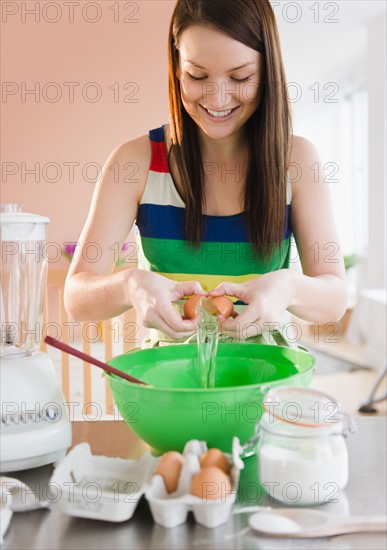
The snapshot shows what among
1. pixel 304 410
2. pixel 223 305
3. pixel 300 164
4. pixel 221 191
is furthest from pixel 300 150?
pixel 304 410

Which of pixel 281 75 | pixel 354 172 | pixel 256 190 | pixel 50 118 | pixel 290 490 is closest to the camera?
pixel 290 490

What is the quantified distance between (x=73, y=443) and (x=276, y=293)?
0.36 metres

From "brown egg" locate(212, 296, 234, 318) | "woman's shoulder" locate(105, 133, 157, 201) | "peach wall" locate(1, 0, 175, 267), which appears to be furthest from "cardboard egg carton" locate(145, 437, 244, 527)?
"peach wall" locate(1, 0, 175, 267)

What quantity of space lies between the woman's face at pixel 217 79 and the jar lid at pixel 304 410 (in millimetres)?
569

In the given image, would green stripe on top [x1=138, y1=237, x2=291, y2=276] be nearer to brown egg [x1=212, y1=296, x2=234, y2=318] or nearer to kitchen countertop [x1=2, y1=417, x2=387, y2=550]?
brown egg [x1=212, y1=296, x2=234, y2=318]

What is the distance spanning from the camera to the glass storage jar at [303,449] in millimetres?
739

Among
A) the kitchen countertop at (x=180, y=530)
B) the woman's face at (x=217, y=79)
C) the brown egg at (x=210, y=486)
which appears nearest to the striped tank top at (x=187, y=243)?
the woman's face at (x=217, y=79)

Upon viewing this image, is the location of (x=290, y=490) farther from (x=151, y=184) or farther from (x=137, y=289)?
(x=151, y=184)

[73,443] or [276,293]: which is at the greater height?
[276,293]

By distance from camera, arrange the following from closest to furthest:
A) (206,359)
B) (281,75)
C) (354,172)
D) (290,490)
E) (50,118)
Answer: (290,490) < (206,359) < (281,75) < (50,118) < (354,172)

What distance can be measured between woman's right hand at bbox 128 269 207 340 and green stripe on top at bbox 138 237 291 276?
1.20 feet

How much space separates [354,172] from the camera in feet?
23.6

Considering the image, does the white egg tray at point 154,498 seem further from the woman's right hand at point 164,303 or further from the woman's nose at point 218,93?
the woman's nose at point 218,93

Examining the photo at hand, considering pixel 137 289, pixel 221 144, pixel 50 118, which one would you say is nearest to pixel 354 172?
pixel 50 118
